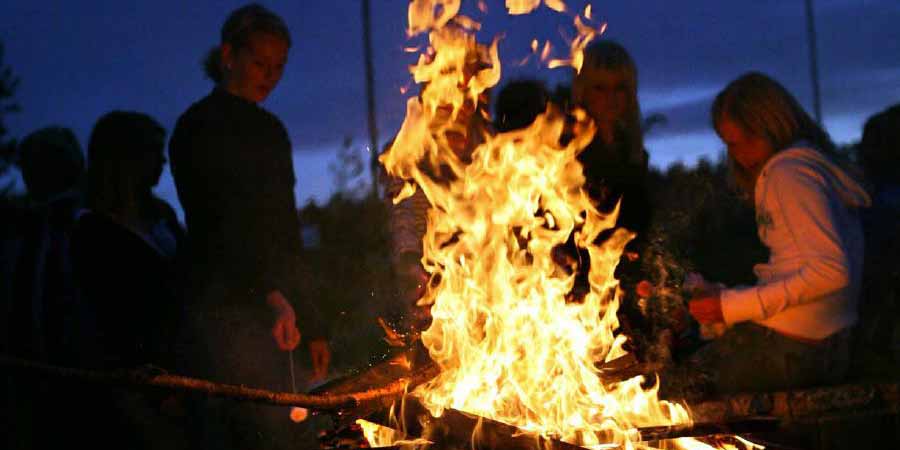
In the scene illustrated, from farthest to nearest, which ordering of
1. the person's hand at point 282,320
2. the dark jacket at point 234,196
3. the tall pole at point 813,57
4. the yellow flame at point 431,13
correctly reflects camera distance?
the tall pole at point 813,57
the yellow flame at point 431,13
the person's hand at point 282,320
the dark jacket at point 234,196

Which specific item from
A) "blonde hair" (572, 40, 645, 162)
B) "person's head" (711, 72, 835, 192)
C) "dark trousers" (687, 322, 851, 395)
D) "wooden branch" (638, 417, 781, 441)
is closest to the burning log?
"wooden branch" (638, 417, 781, 441)

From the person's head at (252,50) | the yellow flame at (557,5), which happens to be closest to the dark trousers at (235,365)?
the person's head at (252,50)

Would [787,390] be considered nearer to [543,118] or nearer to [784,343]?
[784,343]

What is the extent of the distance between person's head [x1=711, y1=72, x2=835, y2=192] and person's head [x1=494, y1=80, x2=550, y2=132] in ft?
2.98

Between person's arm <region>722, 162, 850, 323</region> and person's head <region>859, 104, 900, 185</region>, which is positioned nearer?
person's arm <region>722, 162, 850, 323</region>

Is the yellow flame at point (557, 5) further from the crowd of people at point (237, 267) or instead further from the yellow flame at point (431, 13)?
the crowd of people at point (237, 267)

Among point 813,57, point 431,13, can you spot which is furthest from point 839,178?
point 813,57

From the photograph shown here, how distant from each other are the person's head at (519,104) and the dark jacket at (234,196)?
1.22 m

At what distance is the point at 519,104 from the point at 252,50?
140 centimetres

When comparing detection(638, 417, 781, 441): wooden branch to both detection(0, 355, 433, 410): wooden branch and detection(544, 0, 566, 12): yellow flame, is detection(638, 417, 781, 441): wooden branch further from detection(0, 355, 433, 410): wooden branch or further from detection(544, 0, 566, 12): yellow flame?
detection(544, 0, 566, 12): yellow flame

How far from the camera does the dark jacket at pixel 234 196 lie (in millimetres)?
3824

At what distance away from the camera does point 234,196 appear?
383cm

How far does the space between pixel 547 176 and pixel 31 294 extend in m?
2.40

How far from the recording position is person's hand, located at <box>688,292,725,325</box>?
3.85m
